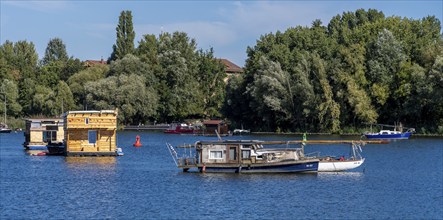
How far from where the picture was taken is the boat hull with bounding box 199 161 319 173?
60469mm

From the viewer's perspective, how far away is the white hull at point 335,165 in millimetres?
62312

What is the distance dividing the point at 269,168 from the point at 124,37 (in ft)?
363

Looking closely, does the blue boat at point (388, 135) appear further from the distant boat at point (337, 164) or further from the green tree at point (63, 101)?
the green tree at point (63, 101)

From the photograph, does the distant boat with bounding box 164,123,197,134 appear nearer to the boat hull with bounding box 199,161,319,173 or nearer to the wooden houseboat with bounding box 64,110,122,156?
the wooden houseboat with bounding box 64,110,122,156

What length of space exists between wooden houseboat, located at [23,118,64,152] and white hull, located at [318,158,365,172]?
1523 inches

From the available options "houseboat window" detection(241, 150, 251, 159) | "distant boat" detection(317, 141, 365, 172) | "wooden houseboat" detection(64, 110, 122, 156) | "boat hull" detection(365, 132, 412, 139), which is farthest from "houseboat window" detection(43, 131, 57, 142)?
"boat hull" detection(365, 132, 412, 139)

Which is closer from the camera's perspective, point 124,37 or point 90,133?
point 90,133

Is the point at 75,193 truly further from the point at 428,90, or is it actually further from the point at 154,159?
the point at 428,90

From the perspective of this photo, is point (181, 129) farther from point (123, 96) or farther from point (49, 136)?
point (49, 136)

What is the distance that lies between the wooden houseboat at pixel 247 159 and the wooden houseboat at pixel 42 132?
1359 inches

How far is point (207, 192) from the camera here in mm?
52438

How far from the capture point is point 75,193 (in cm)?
5288

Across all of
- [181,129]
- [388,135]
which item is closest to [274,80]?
[388,135]

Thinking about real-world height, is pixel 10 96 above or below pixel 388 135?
above
